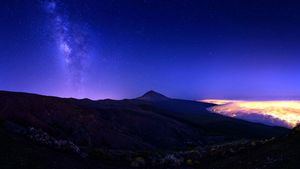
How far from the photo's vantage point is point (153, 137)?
418ft

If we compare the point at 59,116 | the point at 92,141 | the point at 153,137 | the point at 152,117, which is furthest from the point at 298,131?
the point at 152,117

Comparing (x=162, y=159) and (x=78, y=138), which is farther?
(x=78, y=138)

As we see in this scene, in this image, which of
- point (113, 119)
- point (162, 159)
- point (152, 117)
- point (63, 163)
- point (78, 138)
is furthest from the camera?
point (152, 117)

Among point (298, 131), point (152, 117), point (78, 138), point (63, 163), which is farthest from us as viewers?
point (152, 117)

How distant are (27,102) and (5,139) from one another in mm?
51292

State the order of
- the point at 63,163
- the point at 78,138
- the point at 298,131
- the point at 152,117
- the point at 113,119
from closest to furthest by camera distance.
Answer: the point at 63,163, the point at 298,131, the point at 78,138, the point at 113,119, the point at 152,117

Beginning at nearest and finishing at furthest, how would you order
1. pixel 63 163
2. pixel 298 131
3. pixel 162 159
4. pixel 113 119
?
pixel 63 163
pixel 298 131
pixel 162 159
pixel 113 119

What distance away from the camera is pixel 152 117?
147250 millimetres

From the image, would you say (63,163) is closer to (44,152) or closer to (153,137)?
(44,152)

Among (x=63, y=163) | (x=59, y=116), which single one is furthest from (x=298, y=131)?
(x=59, y=116)

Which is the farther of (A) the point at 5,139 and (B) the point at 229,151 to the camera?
(B) the point at 229,151

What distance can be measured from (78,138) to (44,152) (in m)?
48.9

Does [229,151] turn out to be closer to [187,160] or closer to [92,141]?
[187,160]

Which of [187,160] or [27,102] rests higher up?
[27,102]
